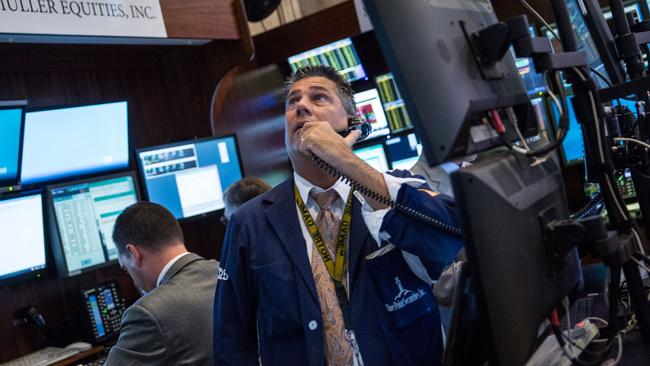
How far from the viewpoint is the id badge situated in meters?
1.68

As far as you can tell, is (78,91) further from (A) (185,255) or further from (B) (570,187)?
(B) (570,187)

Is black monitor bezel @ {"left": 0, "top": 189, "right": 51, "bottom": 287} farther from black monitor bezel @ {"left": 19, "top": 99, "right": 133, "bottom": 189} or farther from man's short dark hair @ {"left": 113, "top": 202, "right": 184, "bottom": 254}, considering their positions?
man's short dark hair @ {"left": 113, "top": 202, "right": 184, "bottom": 254}

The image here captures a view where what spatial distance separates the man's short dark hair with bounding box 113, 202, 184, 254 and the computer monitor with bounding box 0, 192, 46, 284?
2.71 ft

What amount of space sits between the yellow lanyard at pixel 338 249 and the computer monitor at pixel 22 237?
6.66ft

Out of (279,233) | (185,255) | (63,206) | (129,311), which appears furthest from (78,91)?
(279,233)

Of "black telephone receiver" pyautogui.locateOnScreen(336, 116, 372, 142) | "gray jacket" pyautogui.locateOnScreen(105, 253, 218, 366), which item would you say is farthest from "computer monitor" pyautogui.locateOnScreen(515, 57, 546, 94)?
"gray jacket" pyautogui.locateOnScreen(105, 253, 218, 366)

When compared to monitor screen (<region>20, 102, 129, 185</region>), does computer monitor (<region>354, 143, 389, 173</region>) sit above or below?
below

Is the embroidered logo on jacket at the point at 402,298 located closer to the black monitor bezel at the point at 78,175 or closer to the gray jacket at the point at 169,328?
the gray jacket at the point at 169,328

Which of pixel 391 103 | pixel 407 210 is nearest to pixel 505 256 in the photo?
pixel 407 210

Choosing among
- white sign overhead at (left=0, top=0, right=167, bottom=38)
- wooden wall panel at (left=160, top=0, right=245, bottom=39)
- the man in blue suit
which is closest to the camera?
the man in blue suit

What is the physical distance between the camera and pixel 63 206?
11.7ft

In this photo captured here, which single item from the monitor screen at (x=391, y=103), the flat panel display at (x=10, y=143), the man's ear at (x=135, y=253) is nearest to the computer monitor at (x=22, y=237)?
the flat panel display at (x=10, y=143)

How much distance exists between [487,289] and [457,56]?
0.32 metres

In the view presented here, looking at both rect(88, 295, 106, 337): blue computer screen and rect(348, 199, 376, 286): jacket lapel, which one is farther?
rect(88, 295, 106, 337): blue computer screen
